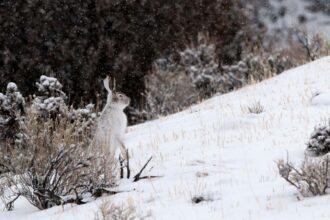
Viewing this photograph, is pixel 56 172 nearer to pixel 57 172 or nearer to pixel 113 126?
pixel 57 172

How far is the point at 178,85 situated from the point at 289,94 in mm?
7312

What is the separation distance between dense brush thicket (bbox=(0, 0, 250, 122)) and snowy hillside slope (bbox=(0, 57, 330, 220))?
6.71 m

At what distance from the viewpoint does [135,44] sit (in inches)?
785

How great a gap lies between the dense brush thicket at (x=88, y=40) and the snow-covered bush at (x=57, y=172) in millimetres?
10007

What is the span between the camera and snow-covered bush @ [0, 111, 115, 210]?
7578 millimetres

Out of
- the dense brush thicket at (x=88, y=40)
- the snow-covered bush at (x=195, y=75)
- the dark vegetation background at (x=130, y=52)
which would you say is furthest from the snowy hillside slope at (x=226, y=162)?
the dense brush thicket at (x=88, y=40)

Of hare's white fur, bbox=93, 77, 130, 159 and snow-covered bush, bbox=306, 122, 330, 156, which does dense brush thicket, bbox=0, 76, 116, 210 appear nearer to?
hare's white fur, bbox=93, 77, 130, 159

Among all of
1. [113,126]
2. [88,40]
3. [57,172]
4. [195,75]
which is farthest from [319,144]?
[195,75]

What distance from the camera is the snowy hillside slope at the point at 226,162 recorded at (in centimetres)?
615

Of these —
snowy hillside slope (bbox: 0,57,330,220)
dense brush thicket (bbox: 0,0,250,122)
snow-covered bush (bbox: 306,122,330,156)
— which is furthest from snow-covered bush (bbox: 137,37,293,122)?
snow-covered bush (bbox: 306,122,330,156)

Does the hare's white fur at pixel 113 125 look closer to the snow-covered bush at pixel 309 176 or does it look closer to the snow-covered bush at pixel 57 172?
the snow-covered bush at pixel 57 172

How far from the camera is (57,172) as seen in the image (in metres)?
7.86

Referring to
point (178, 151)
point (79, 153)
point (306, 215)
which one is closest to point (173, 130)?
point (178, 151)

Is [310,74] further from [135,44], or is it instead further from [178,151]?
[135,44]
